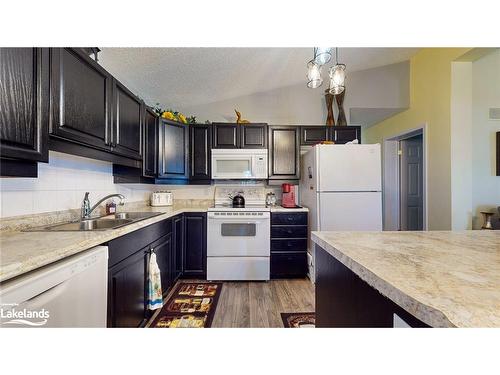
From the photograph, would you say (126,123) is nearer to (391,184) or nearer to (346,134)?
(346,134)

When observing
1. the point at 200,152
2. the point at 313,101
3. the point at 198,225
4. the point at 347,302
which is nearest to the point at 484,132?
Result: the point at 313,101

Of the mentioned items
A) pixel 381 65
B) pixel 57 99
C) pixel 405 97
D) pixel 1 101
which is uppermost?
pixel 381 65

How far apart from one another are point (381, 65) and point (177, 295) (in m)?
4.12

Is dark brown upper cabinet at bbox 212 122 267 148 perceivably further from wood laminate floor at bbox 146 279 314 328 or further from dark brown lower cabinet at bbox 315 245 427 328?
dark brown lower cabinet at bbox 315 245 427 328

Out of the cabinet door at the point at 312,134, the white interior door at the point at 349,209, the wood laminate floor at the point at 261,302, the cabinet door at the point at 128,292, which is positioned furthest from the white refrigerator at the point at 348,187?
the cabinet door at the point at 128,292

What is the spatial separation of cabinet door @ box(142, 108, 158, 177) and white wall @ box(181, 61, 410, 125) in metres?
0.92

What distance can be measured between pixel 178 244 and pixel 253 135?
67.0 inches

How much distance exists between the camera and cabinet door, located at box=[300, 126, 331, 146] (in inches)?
120

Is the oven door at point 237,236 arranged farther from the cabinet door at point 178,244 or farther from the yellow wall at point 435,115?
the yellow wall at point 435,115

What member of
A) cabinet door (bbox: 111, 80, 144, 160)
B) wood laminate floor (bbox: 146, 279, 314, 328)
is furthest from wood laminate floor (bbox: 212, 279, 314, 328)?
cabinet door (bbox: 111, 80, 144, 160)

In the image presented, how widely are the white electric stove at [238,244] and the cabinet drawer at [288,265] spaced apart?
10 centimetres
